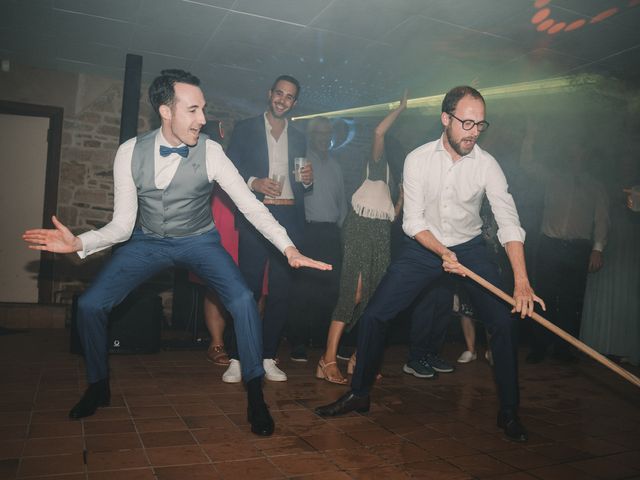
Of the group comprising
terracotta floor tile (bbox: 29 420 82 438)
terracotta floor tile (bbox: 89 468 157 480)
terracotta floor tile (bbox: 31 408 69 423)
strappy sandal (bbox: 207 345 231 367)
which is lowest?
strappy sandal (bbox: 207 345 231 367)

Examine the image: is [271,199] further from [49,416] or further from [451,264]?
[49,416]

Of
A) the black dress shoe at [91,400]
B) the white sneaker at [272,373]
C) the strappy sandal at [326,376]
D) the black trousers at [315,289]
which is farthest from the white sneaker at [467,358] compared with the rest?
the black dress shoe at [91,400]

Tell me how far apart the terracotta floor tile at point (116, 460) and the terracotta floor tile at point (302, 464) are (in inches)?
21.9

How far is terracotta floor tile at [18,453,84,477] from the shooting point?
191 centimetres

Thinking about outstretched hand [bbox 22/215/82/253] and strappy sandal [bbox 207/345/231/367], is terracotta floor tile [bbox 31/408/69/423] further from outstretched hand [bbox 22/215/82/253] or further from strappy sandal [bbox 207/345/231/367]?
strappy sandal [bbox 207/345/231/367]

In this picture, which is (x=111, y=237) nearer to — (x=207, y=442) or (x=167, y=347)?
(x=207, y=442)

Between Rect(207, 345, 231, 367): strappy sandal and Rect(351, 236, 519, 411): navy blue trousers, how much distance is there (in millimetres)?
1587

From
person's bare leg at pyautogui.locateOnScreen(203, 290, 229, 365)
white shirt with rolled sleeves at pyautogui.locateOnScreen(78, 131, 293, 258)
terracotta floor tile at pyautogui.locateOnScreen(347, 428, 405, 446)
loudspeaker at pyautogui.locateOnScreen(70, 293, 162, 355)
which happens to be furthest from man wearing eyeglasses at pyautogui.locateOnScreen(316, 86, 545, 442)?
loudspeaker at pyautogui.locateOnScreen(70, 293, 162, 355)

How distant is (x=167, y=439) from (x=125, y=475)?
41 cm

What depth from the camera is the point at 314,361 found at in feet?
14.3

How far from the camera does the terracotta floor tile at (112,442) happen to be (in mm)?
2170

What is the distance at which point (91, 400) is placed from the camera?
8.47ft

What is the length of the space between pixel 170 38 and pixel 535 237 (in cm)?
453

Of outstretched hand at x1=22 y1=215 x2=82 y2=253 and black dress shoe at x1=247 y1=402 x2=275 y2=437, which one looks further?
black dress shoe at x1=247 y1=402 x2=275 y2=437
